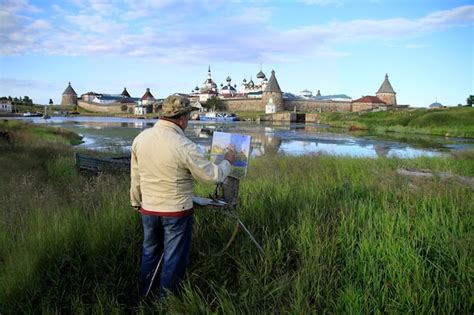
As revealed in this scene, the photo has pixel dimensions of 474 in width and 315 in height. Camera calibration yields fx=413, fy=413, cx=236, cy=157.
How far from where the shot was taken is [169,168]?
3.32 meters

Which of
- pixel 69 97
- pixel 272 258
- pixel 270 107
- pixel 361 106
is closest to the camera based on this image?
pixel 272 258

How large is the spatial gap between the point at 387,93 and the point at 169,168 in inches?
4732

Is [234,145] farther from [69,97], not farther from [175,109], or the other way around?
[69,97]

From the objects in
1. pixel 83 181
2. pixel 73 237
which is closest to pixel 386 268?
pixel 73 237

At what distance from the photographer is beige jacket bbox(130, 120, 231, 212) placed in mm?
3264

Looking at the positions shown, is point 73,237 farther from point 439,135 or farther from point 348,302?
point 439,135

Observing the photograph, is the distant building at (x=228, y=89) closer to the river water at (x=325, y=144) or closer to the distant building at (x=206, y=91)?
the distant building at (x=206, y=91)

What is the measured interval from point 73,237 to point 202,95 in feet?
414

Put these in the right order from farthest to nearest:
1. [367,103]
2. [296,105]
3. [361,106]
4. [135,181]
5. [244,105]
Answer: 1. [244,105]
2. [296,105]
3. [361,106]
4. [367,103]
5. [135,181]

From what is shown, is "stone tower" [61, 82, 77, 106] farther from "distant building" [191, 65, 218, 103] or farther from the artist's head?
the artist's head

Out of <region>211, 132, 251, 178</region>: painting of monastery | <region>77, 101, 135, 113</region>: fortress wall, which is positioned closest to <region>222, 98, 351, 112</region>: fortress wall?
<region>77, 101, 135, 113</region>: fortress wall

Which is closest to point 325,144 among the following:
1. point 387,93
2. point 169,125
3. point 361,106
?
point 169,125

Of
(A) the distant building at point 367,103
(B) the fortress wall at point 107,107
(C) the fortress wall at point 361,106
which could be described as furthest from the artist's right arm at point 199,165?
(B) the fortress wall at point 107,107

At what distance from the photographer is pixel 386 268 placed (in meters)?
3.45
